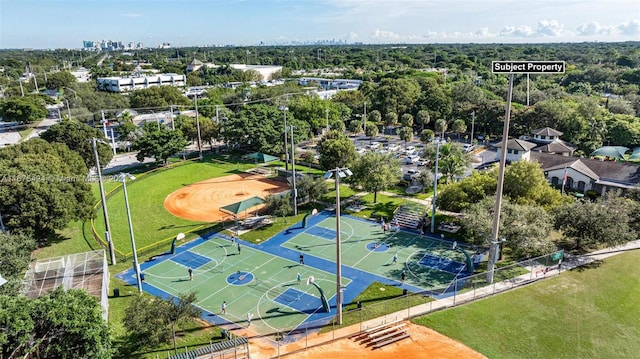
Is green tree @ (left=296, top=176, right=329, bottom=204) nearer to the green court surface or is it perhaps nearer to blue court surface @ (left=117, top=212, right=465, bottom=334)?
the green court surface

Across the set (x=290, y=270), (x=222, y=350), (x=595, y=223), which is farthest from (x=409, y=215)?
(x=222, y=350)

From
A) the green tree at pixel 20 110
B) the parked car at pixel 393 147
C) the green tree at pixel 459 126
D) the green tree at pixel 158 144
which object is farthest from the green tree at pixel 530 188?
the green tree at pixel 20 110

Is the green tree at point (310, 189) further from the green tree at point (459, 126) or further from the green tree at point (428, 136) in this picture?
the green tree at point (459, 126)

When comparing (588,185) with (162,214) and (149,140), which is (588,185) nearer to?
(162,214)

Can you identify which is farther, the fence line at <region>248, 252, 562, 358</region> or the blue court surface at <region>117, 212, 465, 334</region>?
the blue court surface at <region>117, 212, 465, 334</region>

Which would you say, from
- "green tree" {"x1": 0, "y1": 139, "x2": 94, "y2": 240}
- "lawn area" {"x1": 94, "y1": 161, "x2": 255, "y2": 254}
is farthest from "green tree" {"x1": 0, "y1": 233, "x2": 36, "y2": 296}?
"lawn area" {"x1": 94, "y1": 161, "x2": 255, "y2": 254}

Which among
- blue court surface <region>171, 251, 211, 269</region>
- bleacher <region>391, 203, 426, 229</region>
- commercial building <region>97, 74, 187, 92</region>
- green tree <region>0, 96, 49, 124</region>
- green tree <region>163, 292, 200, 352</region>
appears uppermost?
commercial building <region>97, 74, 187, 92</region>

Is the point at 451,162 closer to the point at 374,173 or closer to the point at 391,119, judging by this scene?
the point at 374,173

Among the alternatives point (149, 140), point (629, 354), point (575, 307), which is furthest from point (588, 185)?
point (149, 140)
